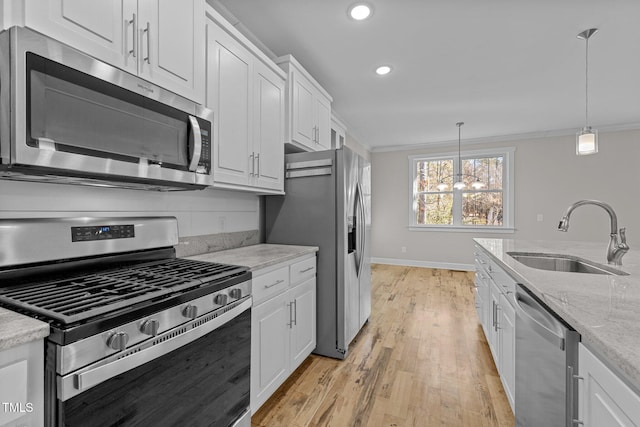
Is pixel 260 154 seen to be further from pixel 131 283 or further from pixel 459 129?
pixel 459 129

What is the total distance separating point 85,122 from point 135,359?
85cm

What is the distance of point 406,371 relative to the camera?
84.9 inches

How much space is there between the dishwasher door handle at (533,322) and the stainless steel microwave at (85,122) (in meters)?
1.61

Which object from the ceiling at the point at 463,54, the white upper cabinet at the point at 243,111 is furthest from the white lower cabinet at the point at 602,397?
the ceiling at the point at 463,54

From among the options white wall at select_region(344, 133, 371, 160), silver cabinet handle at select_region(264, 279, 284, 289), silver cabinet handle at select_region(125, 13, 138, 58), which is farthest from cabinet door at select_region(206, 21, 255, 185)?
white wall at select_region(344, 133, 371, 160)

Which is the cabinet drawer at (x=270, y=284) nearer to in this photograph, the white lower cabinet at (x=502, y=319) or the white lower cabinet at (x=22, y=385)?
the white lower cabinet at (x=22, y=385)

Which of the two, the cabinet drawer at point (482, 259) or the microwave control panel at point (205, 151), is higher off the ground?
the microwave control panel at point (205, 151)

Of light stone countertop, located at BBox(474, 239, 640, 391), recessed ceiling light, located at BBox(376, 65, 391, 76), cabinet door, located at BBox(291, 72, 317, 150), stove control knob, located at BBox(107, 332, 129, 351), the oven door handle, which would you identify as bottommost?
the oven door handle

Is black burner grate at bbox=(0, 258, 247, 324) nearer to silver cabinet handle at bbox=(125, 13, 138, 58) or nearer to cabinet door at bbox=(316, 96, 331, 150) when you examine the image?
silver cabinet handle at bbox=(125, 13, 138, 58)

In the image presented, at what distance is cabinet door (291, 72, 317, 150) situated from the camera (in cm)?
257

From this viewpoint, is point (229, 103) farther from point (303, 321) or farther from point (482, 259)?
point (482, 259)

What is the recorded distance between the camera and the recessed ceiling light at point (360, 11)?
2.02 m

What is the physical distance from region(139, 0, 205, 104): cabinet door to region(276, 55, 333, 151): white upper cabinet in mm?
973

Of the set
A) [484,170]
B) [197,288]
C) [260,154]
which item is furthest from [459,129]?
[197,288]
